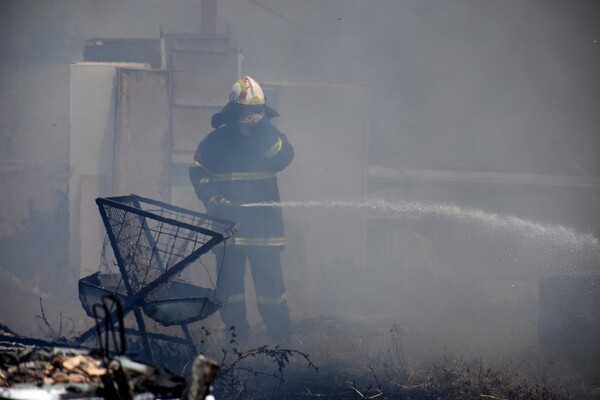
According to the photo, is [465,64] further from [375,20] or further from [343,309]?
[343,309]

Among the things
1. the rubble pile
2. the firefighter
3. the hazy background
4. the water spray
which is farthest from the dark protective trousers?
the rubble pile

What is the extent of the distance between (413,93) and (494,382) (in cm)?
1154

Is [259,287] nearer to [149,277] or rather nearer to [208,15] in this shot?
[149,277]

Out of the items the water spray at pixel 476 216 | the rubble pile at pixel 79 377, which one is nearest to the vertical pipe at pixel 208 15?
the water spray at pixel 476 216

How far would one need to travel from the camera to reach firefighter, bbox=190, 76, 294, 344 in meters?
6.91

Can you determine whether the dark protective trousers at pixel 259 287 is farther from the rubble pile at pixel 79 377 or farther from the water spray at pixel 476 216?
the rubble pile at pixel 79 377

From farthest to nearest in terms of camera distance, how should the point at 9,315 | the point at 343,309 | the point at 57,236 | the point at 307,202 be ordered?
1. the point at 57,236
2. the point at 307,202
3. the point at 343,309
4. the point at 9,315

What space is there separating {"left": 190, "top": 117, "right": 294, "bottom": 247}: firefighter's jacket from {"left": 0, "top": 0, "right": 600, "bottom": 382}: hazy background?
2.07 m

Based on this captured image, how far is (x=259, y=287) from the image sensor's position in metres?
7.02

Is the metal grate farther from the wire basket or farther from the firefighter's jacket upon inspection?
the firefighter's jacket

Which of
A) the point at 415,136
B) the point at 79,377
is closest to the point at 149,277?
the point at 79,377

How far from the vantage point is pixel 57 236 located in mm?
10453

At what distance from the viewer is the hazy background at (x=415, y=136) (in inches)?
372

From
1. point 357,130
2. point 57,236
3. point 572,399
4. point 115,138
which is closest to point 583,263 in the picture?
point 357,130
